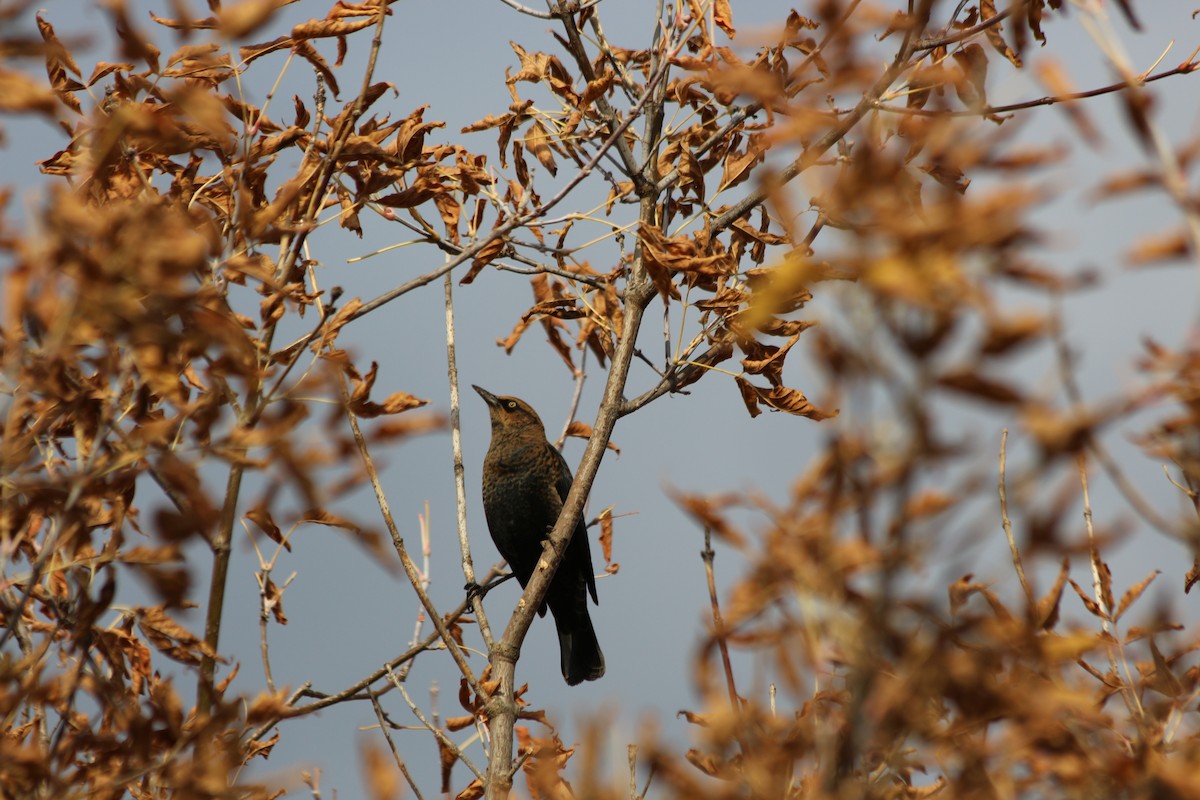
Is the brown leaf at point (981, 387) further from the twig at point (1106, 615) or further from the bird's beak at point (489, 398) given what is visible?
the bird's beak at point (489, 398)

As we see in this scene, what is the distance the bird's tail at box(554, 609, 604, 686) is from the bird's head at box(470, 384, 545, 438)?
1.03 meters

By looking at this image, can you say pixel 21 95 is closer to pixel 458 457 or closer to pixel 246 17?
pixel 246 17

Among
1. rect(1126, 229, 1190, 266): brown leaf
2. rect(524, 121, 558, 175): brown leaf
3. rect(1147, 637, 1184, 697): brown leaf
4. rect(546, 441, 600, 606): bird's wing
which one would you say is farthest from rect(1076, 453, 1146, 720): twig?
rect(546, 441, 600, 606): bird's wing

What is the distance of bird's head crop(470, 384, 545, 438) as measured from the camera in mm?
6449

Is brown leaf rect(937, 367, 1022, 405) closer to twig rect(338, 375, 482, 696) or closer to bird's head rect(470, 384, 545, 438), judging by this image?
twig rect(338, 375, 482, 696)

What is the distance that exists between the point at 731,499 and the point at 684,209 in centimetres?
233

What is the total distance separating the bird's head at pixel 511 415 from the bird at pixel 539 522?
0.10 feet

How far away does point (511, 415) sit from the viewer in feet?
21.3

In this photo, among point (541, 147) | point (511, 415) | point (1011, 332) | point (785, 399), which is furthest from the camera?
point (511, 415)

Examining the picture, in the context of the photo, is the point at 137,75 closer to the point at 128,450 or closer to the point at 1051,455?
the point at 128,450

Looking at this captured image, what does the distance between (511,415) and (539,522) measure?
713 millimetres

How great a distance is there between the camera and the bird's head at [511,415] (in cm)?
645

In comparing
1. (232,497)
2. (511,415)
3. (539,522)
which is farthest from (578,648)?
(232,497)

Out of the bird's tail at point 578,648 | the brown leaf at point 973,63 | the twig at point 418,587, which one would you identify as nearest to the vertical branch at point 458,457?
the twig at point 418,587
